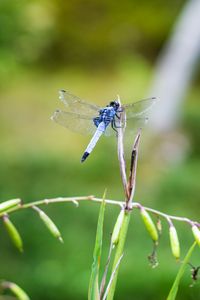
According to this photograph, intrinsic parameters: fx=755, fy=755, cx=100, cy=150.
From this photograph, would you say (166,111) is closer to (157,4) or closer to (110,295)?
(157,4)

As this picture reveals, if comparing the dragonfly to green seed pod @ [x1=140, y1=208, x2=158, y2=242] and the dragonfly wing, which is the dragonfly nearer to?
the dragonfly wing

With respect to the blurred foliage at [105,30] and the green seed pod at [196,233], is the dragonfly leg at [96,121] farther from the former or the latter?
the blurred foliage at [105,30]

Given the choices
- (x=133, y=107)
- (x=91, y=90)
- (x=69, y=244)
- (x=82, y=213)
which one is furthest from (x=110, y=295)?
(x=91, y=90)

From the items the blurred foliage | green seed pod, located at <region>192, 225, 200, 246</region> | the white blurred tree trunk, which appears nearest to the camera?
green seed pod, located at <region>192, 225, 200, 246</region>

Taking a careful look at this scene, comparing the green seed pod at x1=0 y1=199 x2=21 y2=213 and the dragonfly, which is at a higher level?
the dragonfly

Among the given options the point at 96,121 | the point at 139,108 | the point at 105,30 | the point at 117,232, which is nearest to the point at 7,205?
the point at 117,232

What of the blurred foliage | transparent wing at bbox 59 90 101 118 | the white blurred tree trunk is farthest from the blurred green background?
transparent wing at bbox 59 90 101 118

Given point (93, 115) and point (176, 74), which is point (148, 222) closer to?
point (93, 115)

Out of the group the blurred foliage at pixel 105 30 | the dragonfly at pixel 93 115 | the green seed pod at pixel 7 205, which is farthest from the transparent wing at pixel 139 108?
the blurred foliage at pixel 105 30
